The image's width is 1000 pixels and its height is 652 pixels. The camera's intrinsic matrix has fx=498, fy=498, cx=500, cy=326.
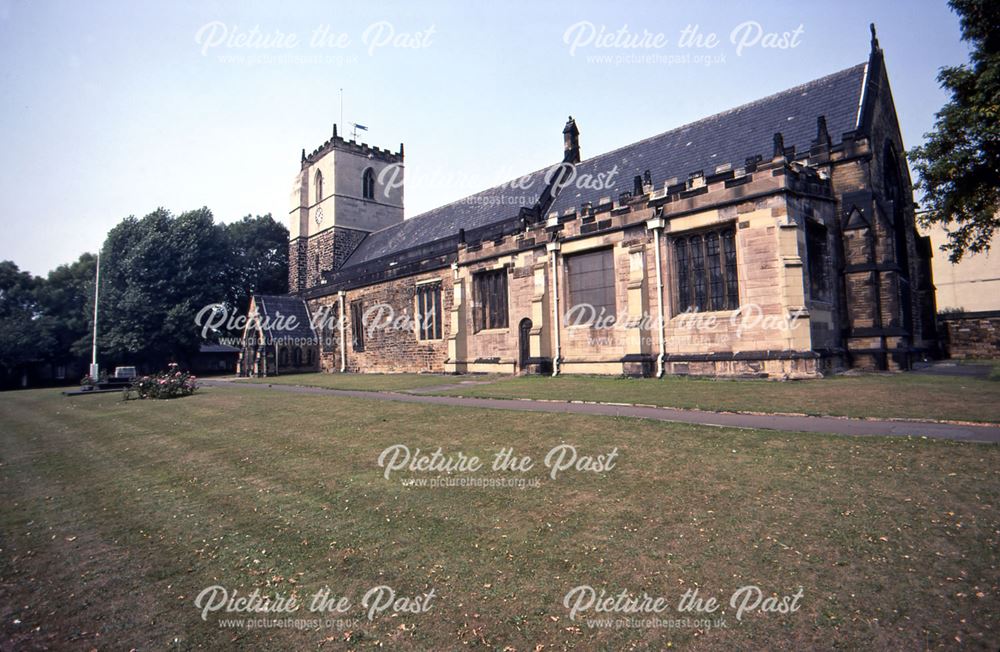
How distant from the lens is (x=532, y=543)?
442 cm

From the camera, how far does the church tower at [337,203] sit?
49531 mm

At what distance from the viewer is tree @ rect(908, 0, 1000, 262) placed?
14508 mm

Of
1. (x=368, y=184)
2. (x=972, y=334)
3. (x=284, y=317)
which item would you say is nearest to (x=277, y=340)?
(x=284, y=317)

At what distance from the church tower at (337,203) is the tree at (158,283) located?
Result: 806 cm

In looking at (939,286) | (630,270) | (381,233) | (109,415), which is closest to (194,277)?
(381,233)

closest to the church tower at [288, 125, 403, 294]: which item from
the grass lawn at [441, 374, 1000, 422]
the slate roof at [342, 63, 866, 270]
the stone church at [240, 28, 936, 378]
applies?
the stone church at [240, 28, 936, 378]

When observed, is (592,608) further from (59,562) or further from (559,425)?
(559,425)

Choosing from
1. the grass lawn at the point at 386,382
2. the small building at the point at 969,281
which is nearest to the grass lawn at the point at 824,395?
the grass lawn at the point at 386,382

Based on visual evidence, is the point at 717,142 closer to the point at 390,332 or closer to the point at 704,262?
the point at 704,262

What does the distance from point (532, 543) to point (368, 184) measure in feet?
174

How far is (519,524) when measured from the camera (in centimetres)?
484

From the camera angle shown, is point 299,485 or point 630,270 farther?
point 630,270

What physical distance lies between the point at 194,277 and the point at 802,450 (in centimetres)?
5244

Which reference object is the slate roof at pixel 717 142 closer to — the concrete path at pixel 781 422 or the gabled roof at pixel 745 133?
the gabled roof at pixel 745 133
